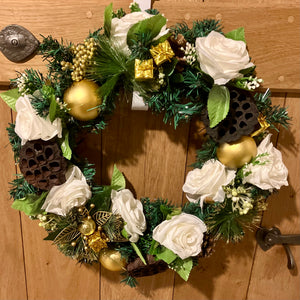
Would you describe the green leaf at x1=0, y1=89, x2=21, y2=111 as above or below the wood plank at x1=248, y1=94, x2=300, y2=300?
above

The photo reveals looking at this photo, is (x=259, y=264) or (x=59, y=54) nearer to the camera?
(x=59, y=54)

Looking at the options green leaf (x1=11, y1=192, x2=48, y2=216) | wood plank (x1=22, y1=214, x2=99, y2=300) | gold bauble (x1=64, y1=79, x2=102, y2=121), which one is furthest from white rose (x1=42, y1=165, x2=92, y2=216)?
wood plank (x1=22, y1=214, x2=99, y2=300)

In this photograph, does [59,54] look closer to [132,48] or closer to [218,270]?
[132,48]

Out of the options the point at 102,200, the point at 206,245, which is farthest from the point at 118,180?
the point at 206,245

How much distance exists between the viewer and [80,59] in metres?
0.61

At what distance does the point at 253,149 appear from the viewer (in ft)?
2.19

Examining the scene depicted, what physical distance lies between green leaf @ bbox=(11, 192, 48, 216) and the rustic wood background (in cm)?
16

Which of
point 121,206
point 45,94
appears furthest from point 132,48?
point 121,206

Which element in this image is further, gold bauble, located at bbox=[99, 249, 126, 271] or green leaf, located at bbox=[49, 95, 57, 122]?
gold bauble, located at bbox=[99, 249, 126, 271]

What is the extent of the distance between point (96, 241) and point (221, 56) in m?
0.49

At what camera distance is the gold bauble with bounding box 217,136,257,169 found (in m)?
0.66

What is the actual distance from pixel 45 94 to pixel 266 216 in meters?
0.69

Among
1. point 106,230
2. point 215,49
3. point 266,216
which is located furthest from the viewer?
point 266,216

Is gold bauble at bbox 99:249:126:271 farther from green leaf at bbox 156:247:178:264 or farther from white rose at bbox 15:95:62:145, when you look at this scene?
white rose at bbox 15:95:62:145
